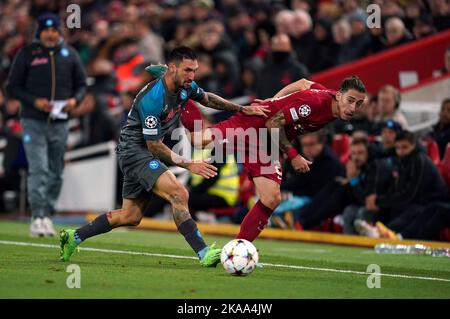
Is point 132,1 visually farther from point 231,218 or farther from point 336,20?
point 231,218

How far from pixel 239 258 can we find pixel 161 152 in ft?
4.30

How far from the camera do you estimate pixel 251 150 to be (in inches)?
456

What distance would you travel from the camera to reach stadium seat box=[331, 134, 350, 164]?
1707 cm

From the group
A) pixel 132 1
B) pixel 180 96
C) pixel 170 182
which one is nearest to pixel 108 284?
pixel 170 182

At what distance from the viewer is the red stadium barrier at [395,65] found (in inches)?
704

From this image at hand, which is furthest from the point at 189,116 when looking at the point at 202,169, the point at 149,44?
the point at 149,44

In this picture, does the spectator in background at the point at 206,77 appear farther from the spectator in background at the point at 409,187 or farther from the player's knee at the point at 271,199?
the player's knee at the point at 271,199

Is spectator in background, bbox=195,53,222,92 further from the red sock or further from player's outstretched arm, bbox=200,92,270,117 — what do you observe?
the red sock

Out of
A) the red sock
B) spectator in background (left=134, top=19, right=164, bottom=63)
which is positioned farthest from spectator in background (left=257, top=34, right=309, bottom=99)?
the red sock

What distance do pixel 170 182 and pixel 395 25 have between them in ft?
28.3

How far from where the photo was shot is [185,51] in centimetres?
1048

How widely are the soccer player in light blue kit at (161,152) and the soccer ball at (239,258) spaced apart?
0.38 meters

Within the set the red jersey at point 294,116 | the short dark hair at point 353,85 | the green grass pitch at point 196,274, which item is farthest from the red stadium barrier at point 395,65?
the short dark hair at point 353,85

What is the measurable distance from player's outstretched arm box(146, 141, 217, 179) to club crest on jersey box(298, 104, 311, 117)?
1.46 m
